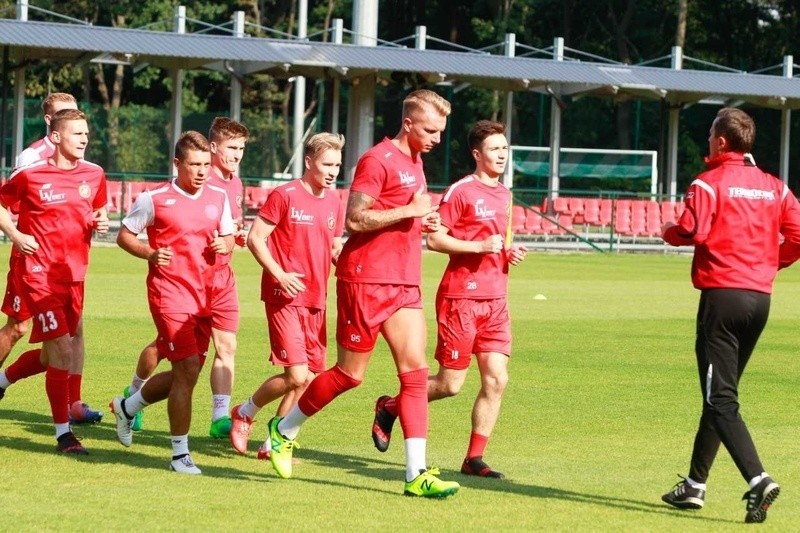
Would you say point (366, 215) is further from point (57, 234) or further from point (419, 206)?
point (57, 234)

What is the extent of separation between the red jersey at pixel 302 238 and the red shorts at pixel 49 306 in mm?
1267

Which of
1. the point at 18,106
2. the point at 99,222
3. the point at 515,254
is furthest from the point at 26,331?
the point at 18,106

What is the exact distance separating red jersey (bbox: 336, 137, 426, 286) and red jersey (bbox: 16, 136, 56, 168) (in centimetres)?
283

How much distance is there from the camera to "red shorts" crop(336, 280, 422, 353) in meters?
7.88

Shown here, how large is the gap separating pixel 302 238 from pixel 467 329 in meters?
1.21

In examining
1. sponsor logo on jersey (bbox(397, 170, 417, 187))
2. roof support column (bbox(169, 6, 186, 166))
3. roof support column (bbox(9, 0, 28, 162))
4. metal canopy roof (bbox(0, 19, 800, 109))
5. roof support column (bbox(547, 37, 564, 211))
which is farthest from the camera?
roof support column (bbox(547, 37, 564, 211))

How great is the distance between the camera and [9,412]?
10.4 m

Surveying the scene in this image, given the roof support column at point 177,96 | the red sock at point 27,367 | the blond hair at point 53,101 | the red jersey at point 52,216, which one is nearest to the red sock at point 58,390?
the red jersey at point 52,216

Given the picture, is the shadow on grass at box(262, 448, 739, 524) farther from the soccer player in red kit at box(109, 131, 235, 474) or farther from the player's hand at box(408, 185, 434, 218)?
the player's hand at box(408, 185, 434, 218)

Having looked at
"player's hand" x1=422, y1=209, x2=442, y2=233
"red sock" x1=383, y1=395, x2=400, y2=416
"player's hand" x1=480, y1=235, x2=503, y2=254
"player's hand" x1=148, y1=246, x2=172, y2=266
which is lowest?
"red sock" x1=383, y1=395, x2=400, y2=416

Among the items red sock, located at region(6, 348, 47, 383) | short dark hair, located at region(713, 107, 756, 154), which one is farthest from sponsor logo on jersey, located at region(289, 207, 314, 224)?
short dark hair, located at region(713, 107, 756, 154)

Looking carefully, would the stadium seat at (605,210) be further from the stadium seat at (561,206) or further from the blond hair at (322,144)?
the blond hair at (322,144)

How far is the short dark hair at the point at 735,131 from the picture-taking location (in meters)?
7.51

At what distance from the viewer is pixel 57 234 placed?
9.27 m
